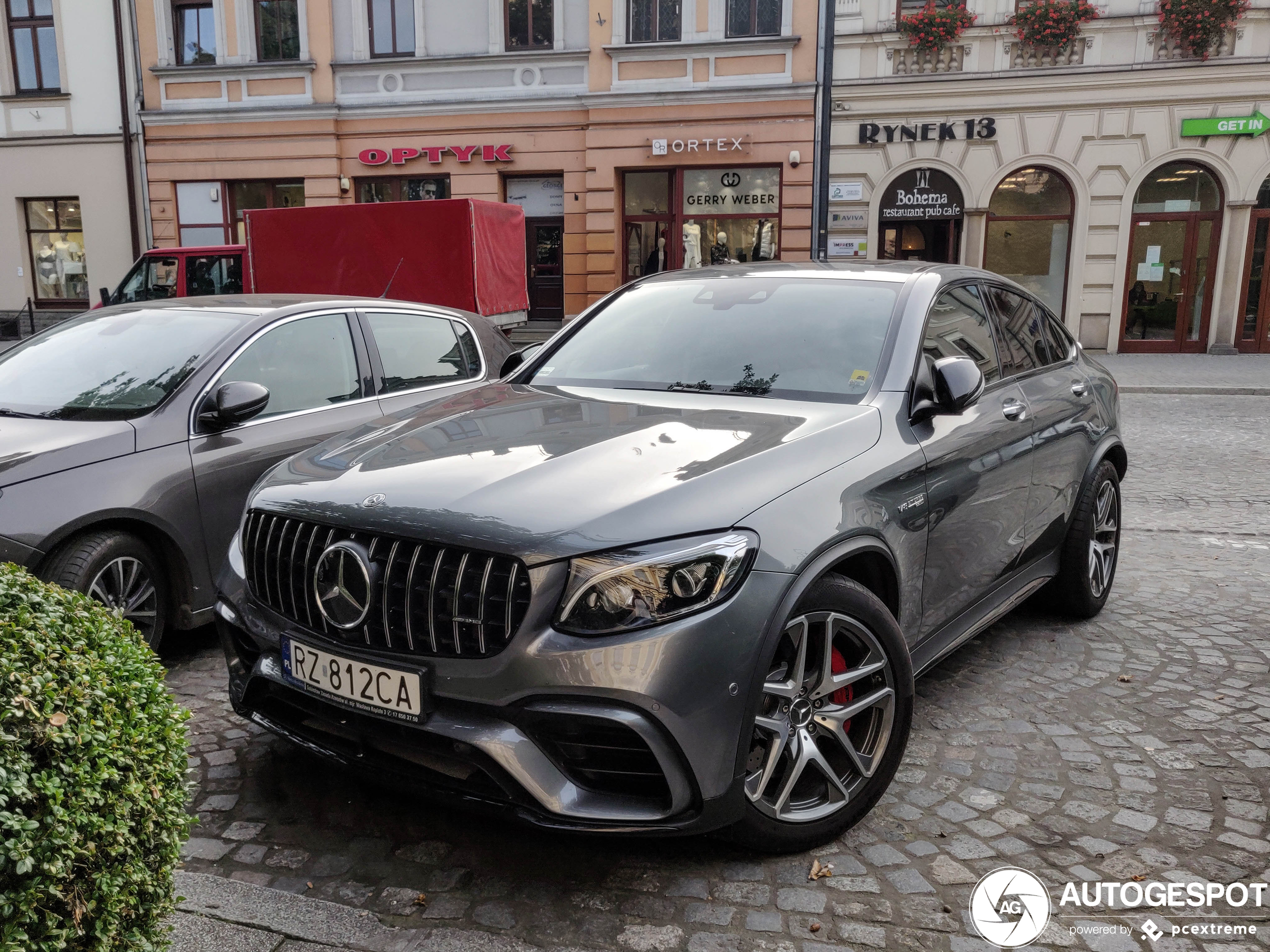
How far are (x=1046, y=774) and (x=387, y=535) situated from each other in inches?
88.2

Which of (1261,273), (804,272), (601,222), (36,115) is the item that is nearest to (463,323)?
(804,272)

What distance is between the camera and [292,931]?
247 centimetres

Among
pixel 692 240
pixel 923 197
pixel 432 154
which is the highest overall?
pixel 432 154

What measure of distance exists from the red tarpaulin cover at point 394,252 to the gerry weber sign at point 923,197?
30.7 feet

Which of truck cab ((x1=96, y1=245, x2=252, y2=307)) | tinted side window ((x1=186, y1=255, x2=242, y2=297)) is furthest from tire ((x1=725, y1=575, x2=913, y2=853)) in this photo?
tinted side window ((x1=186, y1=255, x2=242, y2=297))

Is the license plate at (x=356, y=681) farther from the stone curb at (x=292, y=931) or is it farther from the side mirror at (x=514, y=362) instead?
the side mirror at (x=514, y=362)

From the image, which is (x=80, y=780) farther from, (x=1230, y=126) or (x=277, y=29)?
(x=277, y=29)

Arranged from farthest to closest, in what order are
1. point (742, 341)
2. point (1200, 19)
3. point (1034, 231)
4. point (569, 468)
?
point (1034, 231) < point (1200, 19) < point (742, 341) < point (569, 468)

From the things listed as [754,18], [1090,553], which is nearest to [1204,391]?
[754,18]

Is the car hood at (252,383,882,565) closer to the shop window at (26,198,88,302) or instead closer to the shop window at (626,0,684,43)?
the shop window at (626,0,684,43)

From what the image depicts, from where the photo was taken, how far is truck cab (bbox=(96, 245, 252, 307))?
13234 millimetres

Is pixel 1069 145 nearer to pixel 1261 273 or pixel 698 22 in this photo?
pixel 1261 273

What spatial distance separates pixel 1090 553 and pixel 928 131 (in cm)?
1622

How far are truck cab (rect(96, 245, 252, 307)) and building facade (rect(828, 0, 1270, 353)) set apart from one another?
10889mm
